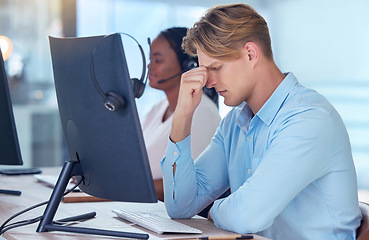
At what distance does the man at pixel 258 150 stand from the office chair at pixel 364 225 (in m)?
0.02

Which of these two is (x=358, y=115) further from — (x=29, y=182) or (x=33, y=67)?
(x=29, y=182)

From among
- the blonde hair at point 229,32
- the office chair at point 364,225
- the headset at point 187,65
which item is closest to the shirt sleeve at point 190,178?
the blonde hair at point 229,32

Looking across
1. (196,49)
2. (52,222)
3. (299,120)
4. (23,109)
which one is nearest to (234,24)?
(196,49)

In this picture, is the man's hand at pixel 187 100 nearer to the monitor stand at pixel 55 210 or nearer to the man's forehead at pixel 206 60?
the man's forehead at pixel 206 60

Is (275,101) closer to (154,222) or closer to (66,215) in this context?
(154,222)

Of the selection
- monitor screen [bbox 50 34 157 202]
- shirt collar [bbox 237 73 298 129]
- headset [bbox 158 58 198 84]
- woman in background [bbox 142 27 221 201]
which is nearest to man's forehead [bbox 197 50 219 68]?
shirt collar [bbox 237 73 298 129]

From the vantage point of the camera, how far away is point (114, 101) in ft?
3.86

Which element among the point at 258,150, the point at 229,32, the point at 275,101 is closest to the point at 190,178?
the point at 258,150

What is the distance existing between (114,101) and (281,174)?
18.0 inches

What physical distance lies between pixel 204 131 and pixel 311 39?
9.33 ft

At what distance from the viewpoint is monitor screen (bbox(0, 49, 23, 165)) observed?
180cm

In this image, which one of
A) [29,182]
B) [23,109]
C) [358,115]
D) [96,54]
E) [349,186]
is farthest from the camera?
[358,115]

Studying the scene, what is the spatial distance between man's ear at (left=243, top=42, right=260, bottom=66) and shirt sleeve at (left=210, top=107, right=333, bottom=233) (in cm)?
26

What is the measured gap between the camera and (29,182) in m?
2.25
